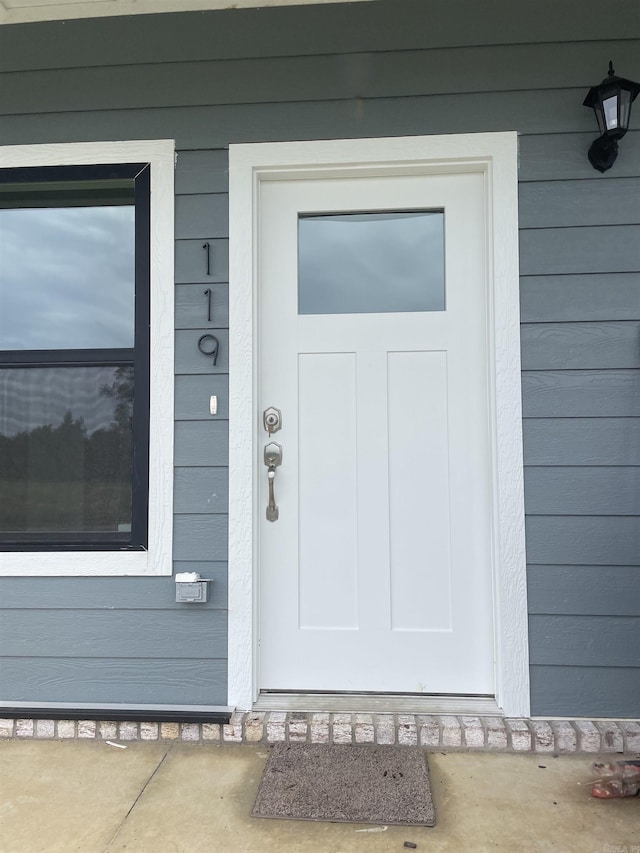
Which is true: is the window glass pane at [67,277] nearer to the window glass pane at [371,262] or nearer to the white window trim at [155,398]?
the white window trim at [155,398]

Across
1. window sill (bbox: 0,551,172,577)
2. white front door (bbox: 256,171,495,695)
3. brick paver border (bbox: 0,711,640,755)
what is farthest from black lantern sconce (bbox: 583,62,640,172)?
window sill (bbox: 0,551,172,577)

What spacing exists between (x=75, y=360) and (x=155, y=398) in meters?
0.37

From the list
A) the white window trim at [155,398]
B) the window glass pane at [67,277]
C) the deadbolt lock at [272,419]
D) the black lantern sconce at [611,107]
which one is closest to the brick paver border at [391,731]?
the white window trim at [155,398]

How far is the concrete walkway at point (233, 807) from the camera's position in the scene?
1411mm

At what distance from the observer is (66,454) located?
2080 millimetres

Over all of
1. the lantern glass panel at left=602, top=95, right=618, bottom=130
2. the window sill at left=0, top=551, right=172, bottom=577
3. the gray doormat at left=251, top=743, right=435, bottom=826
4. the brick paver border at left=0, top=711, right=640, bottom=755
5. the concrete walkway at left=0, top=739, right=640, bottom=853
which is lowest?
the concrete walkway at left=0, top=739, right=640, bottom=853

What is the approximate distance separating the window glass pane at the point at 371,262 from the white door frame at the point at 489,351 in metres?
0.18

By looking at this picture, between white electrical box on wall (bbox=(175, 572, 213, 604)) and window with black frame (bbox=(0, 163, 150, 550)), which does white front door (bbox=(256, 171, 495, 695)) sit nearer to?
white electrical box on wall (bbox=(175, 572, 213, 604))

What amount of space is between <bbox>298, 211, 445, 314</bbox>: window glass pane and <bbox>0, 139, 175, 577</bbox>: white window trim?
20.3 inches

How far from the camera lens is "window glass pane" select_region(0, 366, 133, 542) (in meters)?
2.06

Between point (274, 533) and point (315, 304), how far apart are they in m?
0.89

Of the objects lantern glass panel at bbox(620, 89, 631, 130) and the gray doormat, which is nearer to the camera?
the gray doormat

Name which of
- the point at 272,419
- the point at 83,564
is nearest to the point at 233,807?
the point at 83,564

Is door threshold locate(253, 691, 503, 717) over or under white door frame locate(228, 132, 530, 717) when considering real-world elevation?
under
